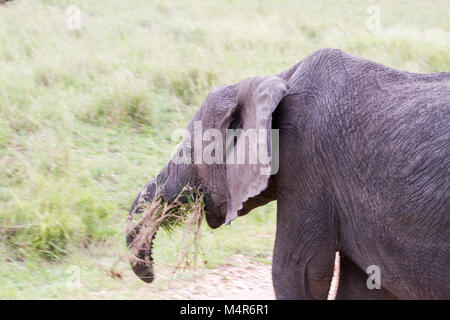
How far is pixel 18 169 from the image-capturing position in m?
5.75

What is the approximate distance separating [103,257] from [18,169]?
130 cm

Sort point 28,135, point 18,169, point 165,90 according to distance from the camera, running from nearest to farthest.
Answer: point 18,169 → point 28,135 → point 165,90

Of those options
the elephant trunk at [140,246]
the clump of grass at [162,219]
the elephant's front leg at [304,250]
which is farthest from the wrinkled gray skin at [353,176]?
the elephant trunk at [140,246]

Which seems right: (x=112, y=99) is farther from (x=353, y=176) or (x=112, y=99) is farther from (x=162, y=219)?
(x=353, y=176)

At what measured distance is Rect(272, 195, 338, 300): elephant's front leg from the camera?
3096 mm

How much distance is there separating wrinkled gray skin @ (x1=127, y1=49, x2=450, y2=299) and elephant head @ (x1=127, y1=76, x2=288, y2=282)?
0.04 feet

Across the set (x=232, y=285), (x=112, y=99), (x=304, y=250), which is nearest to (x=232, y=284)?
(x=232, y=285)

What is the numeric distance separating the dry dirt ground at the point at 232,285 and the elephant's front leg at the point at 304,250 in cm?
126

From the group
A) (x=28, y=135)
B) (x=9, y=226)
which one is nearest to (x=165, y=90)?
(x=28, y=135)

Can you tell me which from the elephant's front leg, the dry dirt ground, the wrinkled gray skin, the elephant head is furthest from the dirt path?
the elephant's front leg

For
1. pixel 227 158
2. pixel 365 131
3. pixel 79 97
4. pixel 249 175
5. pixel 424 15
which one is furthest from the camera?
pixel 424 15

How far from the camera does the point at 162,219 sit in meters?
3.72

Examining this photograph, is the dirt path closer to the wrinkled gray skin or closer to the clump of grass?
the clump of grass
